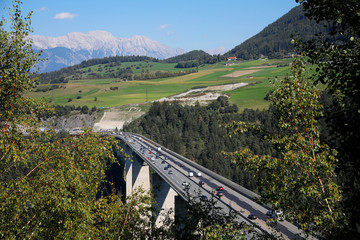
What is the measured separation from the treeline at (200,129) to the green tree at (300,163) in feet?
258

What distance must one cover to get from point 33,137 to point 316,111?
28.7 feet

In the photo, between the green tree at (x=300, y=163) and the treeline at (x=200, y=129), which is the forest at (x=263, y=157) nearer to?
the green tree at (x=300, y=163)

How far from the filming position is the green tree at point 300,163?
848cm

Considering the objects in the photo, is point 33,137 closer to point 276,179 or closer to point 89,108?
point 276,179

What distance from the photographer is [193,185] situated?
45.8m

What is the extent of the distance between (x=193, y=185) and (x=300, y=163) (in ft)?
124

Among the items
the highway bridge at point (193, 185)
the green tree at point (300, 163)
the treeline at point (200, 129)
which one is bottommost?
the treeline at point (200, 129)

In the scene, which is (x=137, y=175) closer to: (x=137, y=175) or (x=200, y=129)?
(x=137, y=175)

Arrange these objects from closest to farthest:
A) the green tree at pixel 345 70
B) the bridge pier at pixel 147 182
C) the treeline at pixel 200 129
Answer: the green tree at pixel 345 70
the bridge pier at pixel 147 182
the treeline at pixel 200 129

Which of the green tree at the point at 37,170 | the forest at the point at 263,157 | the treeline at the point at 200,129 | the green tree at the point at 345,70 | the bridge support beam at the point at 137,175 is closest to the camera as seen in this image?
the green tree at the point at 345,70

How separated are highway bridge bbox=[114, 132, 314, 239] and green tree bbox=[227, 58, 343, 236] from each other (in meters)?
7.06

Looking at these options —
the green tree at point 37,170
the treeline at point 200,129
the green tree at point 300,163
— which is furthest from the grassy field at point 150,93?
the green tree at point 37,170

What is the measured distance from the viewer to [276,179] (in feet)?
30.3

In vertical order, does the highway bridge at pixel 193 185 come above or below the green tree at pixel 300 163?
below
